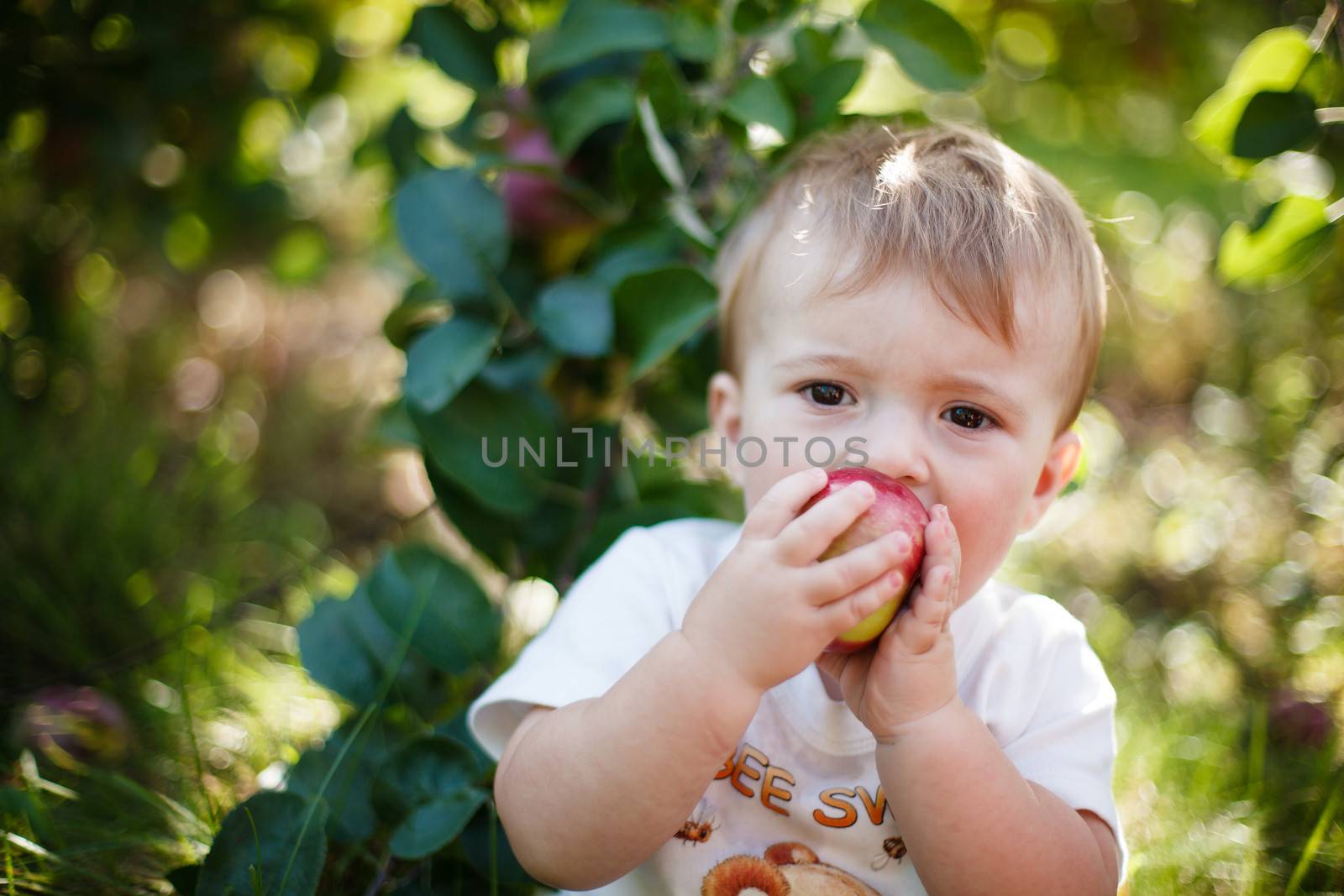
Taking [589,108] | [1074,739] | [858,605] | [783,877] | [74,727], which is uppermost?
[589,108]

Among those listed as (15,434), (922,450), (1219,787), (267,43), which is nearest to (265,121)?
(267,43)

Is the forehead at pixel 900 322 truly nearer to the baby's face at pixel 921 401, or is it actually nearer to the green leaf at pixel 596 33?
the baby's face at pixel 921 401

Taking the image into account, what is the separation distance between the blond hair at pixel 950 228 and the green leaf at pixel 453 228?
0.32 meters

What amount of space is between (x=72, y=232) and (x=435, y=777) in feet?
5.00

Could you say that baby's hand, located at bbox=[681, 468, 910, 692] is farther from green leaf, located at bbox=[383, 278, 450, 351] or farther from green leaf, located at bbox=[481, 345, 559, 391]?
green leaf, located at bbox=[383, 278, 450, 351]

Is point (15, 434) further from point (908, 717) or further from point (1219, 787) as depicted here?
point (1219, 787)

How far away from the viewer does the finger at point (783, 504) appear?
2.59ft

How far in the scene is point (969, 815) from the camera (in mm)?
822

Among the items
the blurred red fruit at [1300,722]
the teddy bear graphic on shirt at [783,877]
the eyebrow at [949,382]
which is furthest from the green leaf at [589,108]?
the blurred red fruit at [1300,722]

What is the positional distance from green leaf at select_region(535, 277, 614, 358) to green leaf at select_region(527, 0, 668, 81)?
26 centimetres

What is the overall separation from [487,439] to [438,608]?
0.70 feet

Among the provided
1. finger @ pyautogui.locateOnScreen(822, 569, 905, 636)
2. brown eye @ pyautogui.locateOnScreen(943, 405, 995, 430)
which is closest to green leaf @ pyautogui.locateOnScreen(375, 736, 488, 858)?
finger @ pyautogui.locateOnScreen(822, 569, 905, 636)

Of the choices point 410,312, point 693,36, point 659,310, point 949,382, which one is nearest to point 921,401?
point 949,382

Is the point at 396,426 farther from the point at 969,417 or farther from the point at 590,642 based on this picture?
the point at 969,417
